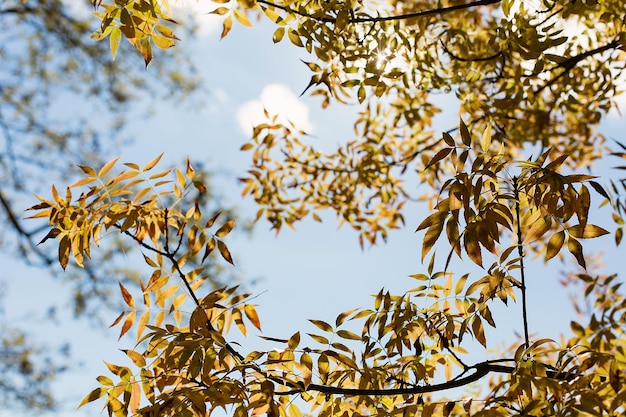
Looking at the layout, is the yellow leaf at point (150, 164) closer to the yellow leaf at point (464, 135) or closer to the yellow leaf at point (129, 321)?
the yellow leaf at point (129, 321)

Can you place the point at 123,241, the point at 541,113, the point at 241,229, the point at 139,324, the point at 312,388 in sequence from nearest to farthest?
the point at 312,388, the point at 139,324, the point at 541,113, the point at 123,241, the point at 241,229

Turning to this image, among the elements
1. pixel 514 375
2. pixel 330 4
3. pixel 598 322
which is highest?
pixel 330 4

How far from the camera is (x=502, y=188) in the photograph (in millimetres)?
1236

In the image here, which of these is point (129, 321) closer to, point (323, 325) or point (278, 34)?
point (323, 325)

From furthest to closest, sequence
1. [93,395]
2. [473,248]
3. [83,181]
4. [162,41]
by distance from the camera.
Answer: [83,181]
[162,41]
[93,395]
[473,248]

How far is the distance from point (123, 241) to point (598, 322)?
19.0 feet

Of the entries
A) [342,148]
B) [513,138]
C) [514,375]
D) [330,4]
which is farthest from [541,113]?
[514,375]

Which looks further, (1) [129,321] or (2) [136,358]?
(1) [129,321]

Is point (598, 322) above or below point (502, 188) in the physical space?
below

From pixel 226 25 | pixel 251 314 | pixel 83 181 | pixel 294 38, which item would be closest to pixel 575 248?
pixel 251 314

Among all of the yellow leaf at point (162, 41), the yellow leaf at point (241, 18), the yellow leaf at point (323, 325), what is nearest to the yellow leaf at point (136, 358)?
the yellow leaf at point (323, 325)

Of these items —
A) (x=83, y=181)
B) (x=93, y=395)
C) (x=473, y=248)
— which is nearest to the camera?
(x=473, y=248)

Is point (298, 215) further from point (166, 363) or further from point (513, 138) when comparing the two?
point (166, 363)

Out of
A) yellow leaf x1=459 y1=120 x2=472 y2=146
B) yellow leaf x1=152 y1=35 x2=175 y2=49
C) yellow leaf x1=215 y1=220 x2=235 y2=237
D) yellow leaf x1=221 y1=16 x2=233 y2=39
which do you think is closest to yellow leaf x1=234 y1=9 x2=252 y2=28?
yellow leaf x1=221 y1=16 x2=233 y2=39
